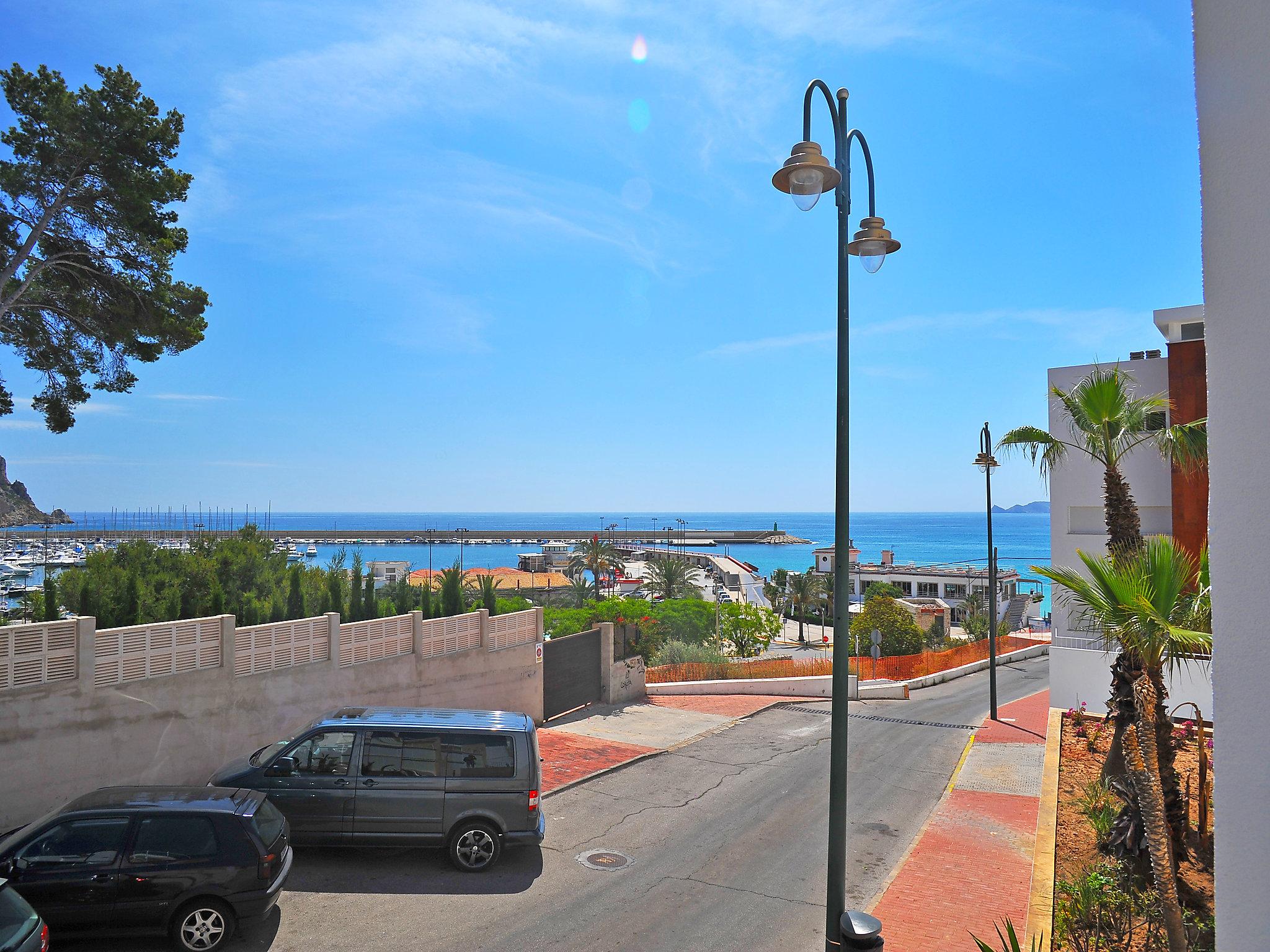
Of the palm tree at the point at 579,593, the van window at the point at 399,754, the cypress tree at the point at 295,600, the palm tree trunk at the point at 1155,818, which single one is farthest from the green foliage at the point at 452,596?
the palm tree at the point at 579,593

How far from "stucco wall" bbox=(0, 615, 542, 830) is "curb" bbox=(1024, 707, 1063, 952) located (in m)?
11.7

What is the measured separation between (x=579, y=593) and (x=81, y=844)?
45.8 metres

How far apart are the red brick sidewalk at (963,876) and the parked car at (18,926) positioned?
774cm

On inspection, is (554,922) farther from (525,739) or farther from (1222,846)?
(1222,846)

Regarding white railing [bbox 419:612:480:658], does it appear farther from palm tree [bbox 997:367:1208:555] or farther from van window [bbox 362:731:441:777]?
palm tree [bbox 997:367:1208:555]

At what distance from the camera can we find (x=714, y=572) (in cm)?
12769

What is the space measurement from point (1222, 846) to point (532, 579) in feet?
208

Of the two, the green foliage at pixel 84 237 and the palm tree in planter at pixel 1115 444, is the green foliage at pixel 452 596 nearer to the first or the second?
the green foliage at pixel 84 237

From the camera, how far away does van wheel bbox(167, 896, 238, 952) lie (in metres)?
7.51

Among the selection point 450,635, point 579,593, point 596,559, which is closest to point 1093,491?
point 450,635

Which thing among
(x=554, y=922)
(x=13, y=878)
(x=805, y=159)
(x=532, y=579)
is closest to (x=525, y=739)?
(x=554, y=922)

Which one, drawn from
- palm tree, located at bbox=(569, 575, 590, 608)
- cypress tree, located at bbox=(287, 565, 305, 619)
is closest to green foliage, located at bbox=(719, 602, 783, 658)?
palm tree, located at bbox=(569, 575, 590, 608)

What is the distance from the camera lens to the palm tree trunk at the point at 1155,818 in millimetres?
6438

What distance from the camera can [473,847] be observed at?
33.2 ft
